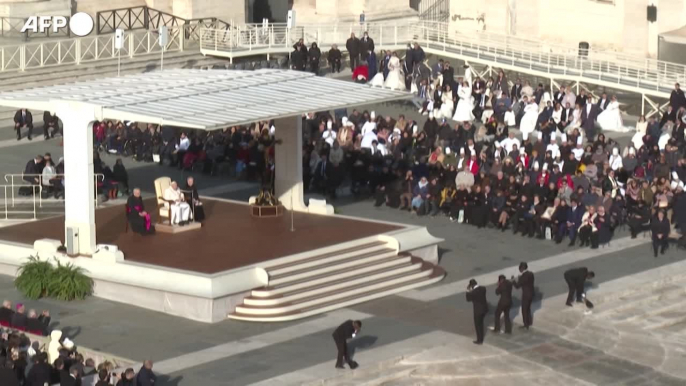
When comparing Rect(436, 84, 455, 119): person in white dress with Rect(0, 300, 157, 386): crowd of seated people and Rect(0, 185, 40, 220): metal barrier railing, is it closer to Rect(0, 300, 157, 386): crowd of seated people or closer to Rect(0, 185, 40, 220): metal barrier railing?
Rect(0, 185, 40, 220): metal barrier railing

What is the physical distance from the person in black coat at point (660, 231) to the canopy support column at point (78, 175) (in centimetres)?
1135

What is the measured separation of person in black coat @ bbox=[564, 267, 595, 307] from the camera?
34.5 m

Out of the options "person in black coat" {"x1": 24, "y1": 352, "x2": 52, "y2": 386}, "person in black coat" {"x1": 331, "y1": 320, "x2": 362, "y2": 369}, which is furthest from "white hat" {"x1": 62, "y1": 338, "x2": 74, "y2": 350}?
"person in black coat" {"x1": 331, "y1": 320, "x2": 362, "y2": 369}

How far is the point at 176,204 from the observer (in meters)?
38.2

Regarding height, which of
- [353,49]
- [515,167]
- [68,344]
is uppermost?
[353,49]

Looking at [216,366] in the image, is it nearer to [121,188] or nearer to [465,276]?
[465,276]

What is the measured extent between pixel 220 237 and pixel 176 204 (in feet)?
4.21

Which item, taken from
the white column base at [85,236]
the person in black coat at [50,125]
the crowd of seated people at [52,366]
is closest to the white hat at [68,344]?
the crowd of seated people at [52,366]

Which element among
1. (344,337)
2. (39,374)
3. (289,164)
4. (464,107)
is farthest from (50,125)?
(39,374)

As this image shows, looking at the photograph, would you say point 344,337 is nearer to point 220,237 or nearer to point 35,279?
point 35,279

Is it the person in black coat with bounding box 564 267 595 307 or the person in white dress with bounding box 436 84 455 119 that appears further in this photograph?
the person in white dress with bounding box 436 84 455 119

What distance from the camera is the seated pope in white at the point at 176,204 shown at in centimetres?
3806

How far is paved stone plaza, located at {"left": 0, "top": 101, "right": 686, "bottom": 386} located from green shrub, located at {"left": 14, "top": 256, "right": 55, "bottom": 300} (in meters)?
0.30

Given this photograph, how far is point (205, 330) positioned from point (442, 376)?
448cm
